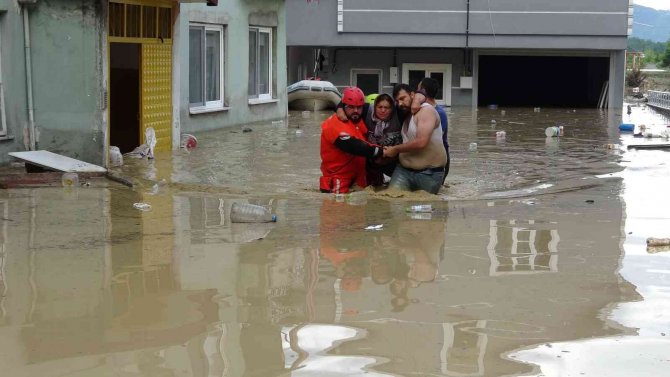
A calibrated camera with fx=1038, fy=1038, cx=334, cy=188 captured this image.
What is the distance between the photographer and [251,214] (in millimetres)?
9875

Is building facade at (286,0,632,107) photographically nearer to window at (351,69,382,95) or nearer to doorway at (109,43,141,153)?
window at (351,69,382,95)

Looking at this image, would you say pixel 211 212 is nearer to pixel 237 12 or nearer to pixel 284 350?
pixel 284 350

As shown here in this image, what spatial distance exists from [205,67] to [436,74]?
17878 mm

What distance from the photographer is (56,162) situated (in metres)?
13.1

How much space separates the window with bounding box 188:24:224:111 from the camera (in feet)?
69.8

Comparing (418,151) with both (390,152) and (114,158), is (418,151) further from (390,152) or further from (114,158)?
(114,158)

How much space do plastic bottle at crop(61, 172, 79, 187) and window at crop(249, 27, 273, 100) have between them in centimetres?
1294

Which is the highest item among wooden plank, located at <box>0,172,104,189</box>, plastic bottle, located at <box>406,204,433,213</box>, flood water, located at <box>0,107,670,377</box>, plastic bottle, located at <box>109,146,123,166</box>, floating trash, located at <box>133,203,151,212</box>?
plastic bottle, located at <box>109,146,123,166</box>

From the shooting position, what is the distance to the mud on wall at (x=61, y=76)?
13773mm

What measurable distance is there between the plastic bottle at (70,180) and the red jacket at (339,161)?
2.93 m

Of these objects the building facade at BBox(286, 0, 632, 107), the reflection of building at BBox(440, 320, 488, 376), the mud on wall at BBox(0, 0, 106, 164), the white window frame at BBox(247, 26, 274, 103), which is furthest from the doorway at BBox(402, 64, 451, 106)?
the reflection of building at BBox(440, 320, 488, 376)

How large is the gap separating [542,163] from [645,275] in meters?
9.14

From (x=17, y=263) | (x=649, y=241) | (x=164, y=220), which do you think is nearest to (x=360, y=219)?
(x=164, y=220)

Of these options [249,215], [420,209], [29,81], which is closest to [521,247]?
[420,209]
